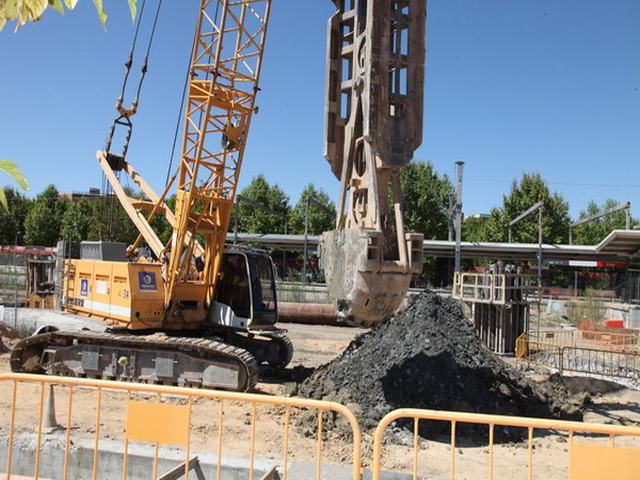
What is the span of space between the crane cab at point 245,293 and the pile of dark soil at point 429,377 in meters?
1.68

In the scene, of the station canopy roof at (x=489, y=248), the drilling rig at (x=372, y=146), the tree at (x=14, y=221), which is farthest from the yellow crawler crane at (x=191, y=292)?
the tree at (x=14, y=221)

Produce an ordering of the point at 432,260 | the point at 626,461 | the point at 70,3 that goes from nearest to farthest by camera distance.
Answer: the point at 70,3
the point at 626,461
the point at 432,260

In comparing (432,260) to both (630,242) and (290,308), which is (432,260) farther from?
(290,308)

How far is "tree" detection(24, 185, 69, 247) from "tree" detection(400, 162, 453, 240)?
106ft

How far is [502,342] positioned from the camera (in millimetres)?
16484

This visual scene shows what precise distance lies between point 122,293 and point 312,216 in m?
43.3

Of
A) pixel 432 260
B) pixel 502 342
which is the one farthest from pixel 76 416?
pixel 432 260

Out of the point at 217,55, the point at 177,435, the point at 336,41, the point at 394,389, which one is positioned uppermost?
the point at 217,55

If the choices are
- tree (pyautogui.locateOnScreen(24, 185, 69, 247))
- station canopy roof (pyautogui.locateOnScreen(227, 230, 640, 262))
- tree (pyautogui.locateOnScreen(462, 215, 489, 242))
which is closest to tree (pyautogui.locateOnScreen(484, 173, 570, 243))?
station canopy roof (pyautogui.locateOnScreen(227, 230, 640, 262))

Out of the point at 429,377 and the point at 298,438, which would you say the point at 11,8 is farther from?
the point at 429,377

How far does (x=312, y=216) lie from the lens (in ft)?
177

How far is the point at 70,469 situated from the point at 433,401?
5.06 m

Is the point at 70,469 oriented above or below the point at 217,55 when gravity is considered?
below

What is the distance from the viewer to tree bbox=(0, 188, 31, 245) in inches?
1933
